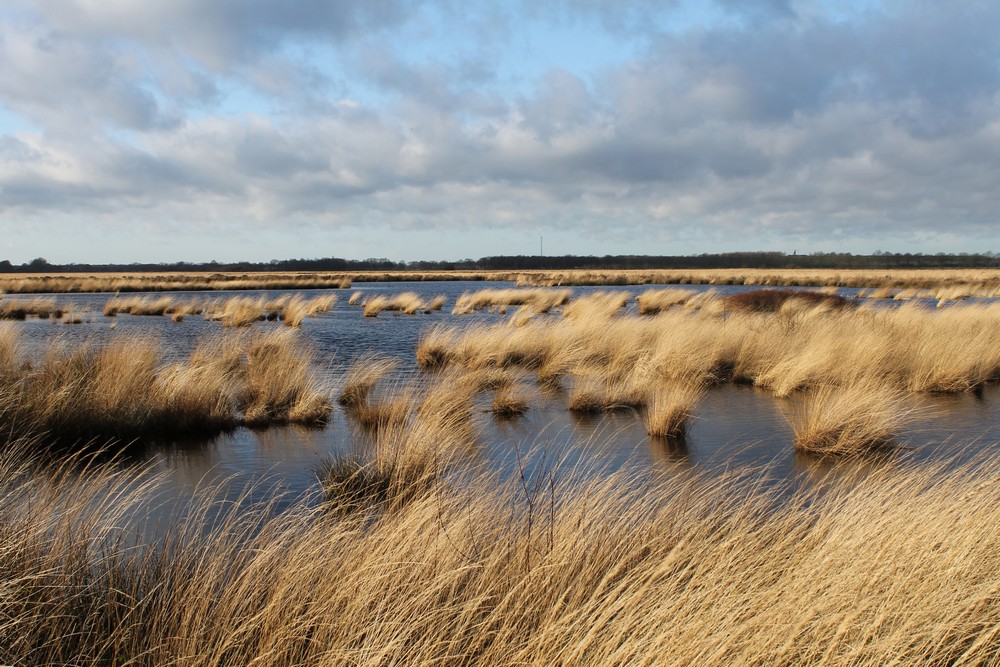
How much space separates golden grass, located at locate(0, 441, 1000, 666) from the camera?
2.85m

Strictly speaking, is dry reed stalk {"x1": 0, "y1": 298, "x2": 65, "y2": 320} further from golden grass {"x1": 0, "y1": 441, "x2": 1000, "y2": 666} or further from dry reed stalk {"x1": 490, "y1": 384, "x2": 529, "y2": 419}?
golden grass {"x1": 0, "y1": 441, "x2": 1000, "y2": 666}

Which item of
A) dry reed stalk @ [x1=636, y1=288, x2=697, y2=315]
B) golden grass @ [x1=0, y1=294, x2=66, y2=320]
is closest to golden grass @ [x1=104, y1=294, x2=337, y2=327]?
golden grass @ [x1=0, y1=294, x2=66, y2=320]

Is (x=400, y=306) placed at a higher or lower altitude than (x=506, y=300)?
lower

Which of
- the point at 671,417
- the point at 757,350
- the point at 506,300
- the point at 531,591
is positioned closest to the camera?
the point at 531,591

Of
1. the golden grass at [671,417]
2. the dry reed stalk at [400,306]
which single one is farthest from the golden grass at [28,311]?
the golden grass at [671,417]

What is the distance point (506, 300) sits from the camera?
1283 inches

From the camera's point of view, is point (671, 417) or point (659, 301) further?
point (659, 301)

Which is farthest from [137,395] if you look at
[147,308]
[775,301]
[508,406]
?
[147,308]

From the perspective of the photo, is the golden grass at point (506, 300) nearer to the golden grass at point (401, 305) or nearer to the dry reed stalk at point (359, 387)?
the golden grass at point (401, 305)

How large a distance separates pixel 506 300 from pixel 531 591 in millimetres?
29427

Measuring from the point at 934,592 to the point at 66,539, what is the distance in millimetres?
4200

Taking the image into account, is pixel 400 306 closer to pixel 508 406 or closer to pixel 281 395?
pixel 281 395

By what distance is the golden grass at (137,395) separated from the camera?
743 cm

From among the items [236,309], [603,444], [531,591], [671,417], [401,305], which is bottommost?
[603,444]
